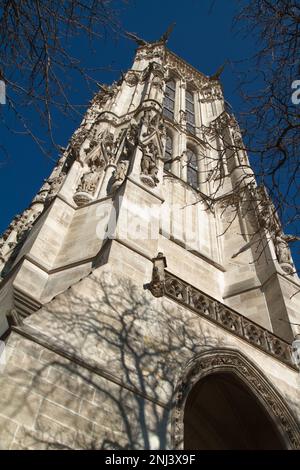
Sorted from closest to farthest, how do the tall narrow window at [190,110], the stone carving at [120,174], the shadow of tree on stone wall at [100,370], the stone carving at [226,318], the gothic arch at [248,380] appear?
the shadow of tree on stone wall at [100,370] → the gothic arch at [248,380] → the stone carving at [226,318] → the stone carving at [120,174] → the tall narrow window at [190,110]

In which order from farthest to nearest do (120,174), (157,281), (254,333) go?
1. (120,174)
2. (254,333)
3. (157,281)

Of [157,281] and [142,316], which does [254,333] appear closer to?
[157,281]

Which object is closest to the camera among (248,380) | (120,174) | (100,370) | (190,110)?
(100,370)

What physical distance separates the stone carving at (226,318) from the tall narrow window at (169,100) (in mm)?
16053

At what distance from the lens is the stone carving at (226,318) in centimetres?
827

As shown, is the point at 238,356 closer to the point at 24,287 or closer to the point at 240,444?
the point at 240,444

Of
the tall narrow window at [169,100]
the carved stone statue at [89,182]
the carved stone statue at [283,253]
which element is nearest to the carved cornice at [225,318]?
the carved stone statue at [283,253]

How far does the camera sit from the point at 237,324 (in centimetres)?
892

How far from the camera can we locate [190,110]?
26938 mm

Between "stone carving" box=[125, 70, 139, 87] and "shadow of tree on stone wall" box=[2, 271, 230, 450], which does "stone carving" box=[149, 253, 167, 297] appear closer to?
"shadow of tree on stone wall" box=[2, 271, 230, 450]

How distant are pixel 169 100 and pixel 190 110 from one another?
147 centimetres

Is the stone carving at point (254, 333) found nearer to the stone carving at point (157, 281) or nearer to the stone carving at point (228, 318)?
the stone carving at point (228, 318)

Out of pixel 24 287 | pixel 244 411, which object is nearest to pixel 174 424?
pixel 244 411

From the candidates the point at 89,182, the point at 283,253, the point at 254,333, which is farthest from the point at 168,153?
the point at 254,333
